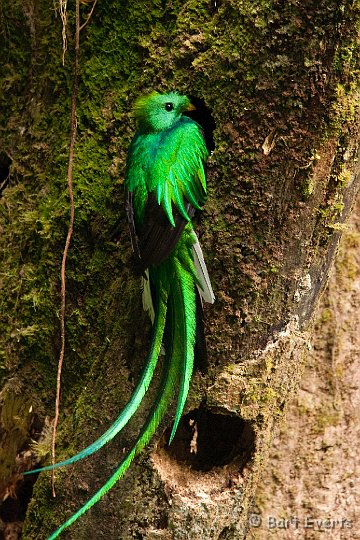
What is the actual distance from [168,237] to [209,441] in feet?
2.42

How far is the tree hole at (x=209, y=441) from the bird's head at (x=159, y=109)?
0.94m

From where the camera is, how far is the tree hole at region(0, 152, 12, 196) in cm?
280

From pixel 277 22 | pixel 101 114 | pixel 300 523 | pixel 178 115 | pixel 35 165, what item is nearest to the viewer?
pixel 277 22

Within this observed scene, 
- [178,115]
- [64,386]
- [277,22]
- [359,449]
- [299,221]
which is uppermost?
[277,22]

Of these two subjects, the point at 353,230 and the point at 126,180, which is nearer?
the point at 126,180

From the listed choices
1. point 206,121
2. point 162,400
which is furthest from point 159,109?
point 162,400

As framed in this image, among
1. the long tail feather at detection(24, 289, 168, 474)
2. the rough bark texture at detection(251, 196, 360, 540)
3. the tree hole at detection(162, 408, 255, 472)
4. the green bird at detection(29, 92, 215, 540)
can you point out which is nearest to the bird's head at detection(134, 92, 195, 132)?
the green bird at detection(29, 92, 215, 540)

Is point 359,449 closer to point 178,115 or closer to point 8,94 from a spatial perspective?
point 178,115

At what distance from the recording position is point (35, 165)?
2.63 m

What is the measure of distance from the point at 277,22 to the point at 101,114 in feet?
2.15

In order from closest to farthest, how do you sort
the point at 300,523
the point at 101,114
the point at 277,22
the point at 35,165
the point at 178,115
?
1. the point at 277,22
2. the point at 178,115
3. the point at 101,114
4. the point at 35,165
5. the point at 300,523

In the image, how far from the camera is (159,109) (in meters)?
2.24

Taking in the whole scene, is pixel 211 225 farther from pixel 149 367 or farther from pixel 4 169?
pixel 4 169

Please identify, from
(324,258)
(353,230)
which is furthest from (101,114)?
(353,230)
